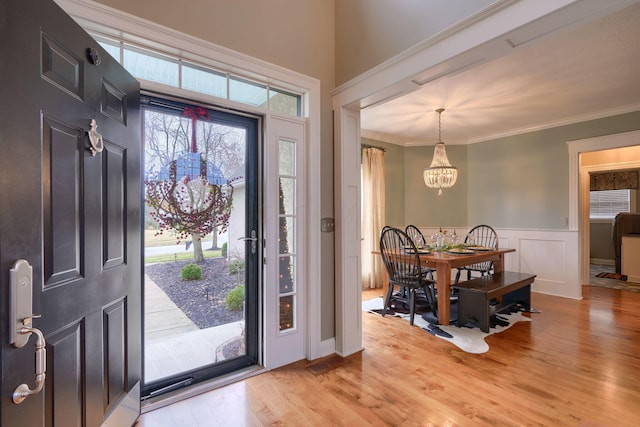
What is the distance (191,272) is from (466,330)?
9.31ft

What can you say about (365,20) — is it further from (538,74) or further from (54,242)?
(54,242)

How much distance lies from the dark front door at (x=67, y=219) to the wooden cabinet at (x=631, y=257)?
26.4ft

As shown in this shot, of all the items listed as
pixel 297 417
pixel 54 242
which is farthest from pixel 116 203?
pixel 297 417

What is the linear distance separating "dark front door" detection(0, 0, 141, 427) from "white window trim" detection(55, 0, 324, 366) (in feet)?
1.17

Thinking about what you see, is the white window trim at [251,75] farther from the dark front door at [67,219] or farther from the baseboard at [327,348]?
the dark front door at [67,219]

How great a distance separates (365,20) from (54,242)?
101 inches

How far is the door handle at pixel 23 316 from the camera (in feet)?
2.81

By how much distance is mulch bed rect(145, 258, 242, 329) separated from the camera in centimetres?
215

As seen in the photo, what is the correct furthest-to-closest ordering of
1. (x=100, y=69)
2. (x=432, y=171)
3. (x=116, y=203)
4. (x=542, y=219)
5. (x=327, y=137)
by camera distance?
(x=542, y=219) < (x=432, y=171) < (x=327, y=137) < (x=116, y=203) < (x=100, y=69)

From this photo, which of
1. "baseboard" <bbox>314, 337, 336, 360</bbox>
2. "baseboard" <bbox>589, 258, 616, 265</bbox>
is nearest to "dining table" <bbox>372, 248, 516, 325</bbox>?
"baseboard" <bbox>314, 337, 336, 360</bbox>

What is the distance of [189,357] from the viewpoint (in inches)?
89.0

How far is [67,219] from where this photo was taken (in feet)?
3.82

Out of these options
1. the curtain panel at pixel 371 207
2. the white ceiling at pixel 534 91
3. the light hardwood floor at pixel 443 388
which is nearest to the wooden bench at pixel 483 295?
the light hardwood floor at pixel 443 388

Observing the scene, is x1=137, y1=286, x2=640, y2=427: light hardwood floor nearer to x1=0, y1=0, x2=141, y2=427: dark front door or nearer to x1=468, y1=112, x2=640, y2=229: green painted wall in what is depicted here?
x1=0, y1=0, x2=141, y2=427: dark front door
